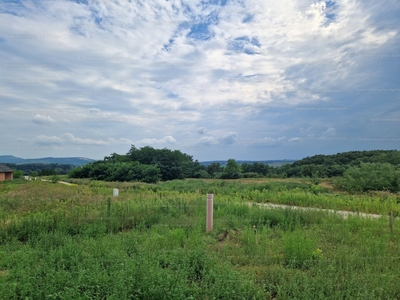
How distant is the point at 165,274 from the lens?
421 centimetres

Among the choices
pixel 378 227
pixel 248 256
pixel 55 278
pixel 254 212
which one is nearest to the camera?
pixel 55 278

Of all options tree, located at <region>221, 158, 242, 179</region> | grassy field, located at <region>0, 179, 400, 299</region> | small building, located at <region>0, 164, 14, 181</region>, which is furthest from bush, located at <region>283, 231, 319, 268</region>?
small building, located at <region>0, 164, 14, 181</region>

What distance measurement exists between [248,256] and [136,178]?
33.4 meters

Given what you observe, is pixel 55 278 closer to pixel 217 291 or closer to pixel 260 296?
pixel 217 291

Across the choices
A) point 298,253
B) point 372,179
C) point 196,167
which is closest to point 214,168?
point 196,167

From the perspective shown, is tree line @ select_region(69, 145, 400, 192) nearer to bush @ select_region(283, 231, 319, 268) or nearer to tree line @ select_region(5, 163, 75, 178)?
tree line @ select_region(5, 163, 75, 178)

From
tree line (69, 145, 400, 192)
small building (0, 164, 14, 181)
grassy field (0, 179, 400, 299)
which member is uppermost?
tree line (69, 145, 400, 192)

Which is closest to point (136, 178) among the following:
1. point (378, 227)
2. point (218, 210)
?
point (218, 210)

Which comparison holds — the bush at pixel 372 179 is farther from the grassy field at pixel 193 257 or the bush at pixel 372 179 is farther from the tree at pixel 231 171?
the tree at pixel 231 171

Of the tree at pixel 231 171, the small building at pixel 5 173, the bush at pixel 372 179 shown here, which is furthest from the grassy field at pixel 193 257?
the small building at pixel 5 173

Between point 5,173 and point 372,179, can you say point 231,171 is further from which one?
point 5,173

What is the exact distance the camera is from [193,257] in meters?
5.06

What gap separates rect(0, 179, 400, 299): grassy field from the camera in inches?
157

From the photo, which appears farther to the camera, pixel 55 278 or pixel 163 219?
pixel 163 219
